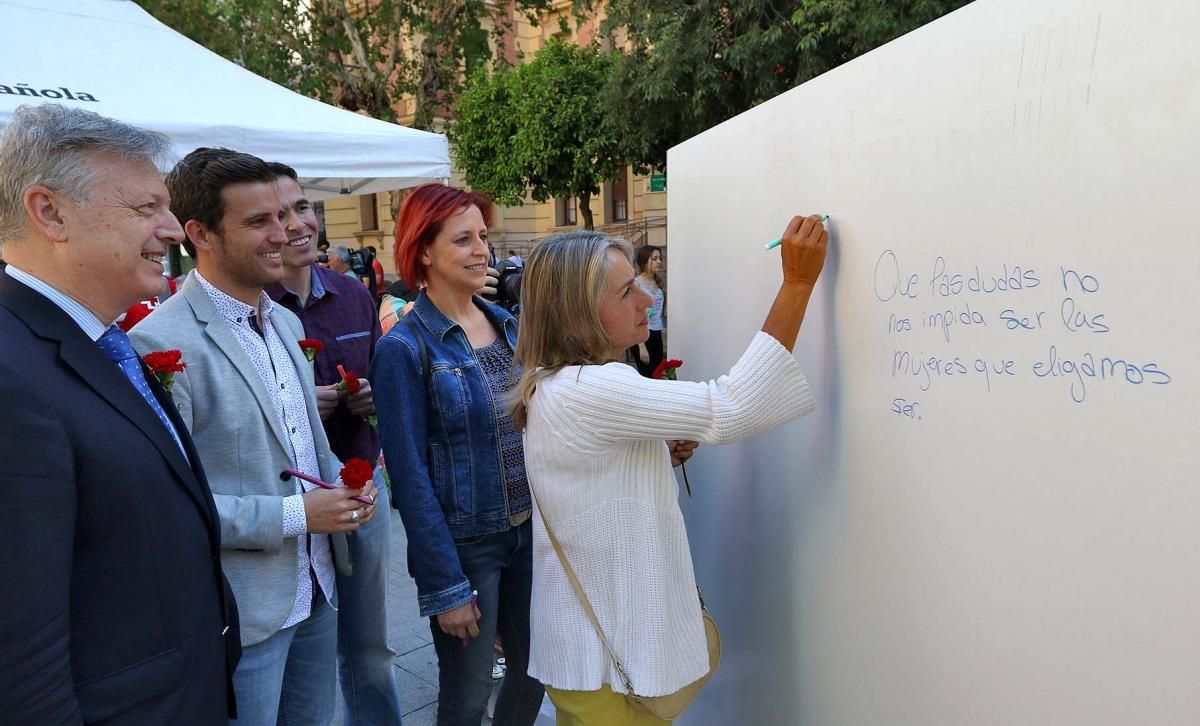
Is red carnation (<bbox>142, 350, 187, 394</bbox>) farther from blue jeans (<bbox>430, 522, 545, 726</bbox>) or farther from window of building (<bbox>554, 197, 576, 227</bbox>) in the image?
window of building (<bbox>554, 197, 576, 227</bbox>)

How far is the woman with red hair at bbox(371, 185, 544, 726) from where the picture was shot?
1.94m

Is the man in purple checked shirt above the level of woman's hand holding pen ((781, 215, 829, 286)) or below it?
below

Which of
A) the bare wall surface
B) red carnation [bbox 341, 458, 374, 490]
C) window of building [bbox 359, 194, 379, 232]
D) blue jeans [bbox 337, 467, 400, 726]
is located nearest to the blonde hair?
red carnation [bbox 341, 458, 374, 490]

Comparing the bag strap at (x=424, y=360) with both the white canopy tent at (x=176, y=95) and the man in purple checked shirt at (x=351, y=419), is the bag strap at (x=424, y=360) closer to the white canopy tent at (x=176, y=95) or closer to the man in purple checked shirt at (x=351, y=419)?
the man in purple checked shirt at (x=351, y=419)

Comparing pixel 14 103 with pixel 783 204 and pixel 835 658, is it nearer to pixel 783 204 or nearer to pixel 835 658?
pixel 783 204

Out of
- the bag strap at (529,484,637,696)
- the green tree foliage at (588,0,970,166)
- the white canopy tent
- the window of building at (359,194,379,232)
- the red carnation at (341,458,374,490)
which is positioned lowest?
the bag strap at (529,484,637,696)

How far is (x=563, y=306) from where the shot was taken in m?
1.73

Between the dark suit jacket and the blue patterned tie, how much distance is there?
164mm

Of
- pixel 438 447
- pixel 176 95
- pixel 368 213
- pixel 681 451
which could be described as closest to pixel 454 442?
pixel 438 447

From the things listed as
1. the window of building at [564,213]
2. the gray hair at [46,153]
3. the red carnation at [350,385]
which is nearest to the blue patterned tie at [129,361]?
the gray hair at [46,153]

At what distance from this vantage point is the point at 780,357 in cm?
157

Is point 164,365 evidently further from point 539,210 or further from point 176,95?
point 539,210

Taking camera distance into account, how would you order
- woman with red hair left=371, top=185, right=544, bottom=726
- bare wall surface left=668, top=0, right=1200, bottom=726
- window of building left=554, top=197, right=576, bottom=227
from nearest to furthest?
bare wall surface left=668, top=0, right=1200, bottom=726
woman with red hair left=371, top=185, right=544, bottom=726
window of building left=554, top=197, right=576, bottom=227

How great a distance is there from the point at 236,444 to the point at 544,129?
1139 cm
